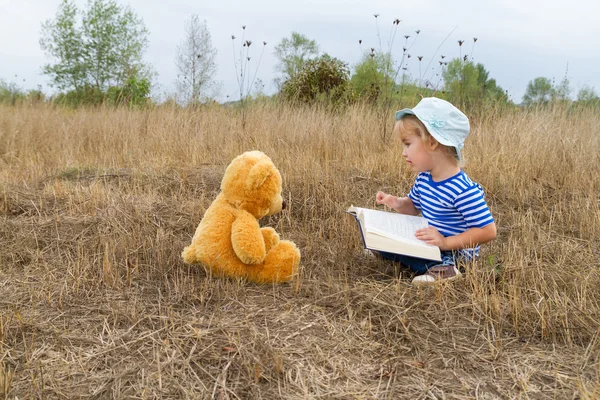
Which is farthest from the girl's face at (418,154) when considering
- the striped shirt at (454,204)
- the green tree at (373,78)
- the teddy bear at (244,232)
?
the green tree at (373,78)

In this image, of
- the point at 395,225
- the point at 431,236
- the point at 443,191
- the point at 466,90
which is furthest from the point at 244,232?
the point at 466,90

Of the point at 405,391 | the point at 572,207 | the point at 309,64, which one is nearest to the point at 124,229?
the point at 405,391

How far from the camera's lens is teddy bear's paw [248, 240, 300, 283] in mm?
2848

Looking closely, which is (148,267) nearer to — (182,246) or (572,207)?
(182,246)

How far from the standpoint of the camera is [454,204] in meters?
2.93

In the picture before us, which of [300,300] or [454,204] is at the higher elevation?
[454,204]

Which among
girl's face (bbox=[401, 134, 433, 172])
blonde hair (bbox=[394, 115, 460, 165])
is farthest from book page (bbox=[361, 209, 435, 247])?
blonde hair (bbox=[394, 115, 460, 165])

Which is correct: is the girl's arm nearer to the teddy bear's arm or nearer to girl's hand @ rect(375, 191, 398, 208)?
girl's hand @ rect(375, 191, 398, 208)

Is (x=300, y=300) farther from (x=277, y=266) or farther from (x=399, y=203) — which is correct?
(x=399, y=203)

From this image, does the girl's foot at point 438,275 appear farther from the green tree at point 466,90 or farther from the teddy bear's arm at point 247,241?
the green tree at point 466,90

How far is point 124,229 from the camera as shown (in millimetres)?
3561

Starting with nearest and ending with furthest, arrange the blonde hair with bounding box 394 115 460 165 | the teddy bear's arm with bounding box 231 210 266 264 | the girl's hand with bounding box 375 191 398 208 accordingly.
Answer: the teddy bear's arm with bounding box 231 210 266 264, the blonde hair with bounding box 394 115 460 165, the girl's hand with bounding box 375 191 398 208

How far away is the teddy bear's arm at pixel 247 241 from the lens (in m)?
2.65

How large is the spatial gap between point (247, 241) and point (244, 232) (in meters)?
0.05
